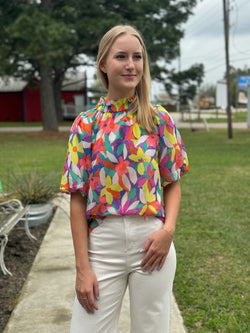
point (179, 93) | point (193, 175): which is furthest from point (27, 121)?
point (193, 175)

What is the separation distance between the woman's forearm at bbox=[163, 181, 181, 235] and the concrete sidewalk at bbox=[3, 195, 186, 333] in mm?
1452

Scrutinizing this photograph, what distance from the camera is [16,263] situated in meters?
4.21

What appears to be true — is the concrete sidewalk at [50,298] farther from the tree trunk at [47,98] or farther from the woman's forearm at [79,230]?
the tree trunk at [47,98]

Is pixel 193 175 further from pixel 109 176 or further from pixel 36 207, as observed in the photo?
pixel 109 176

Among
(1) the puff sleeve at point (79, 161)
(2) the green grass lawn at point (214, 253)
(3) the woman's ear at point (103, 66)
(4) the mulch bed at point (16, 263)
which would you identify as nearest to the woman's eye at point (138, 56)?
(3) the woman's ear at point (103, 66)

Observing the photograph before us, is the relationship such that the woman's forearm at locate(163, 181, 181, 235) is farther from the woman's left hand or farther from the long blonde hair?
the long blonde hair

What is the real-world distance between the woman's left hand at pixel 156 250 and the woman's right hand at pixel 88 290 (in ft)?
0.66

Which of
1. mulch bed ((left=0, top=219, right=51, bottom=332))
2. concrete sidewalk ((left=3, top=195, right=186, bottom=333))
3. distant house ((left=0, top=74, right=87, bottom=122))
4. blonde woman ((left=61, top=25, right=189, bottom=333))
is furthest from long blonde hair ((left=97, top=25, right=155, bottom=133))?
distant house ((left=0, top=74, right=87, bottom=122))

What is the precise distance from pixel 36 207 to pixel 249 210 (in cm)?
302

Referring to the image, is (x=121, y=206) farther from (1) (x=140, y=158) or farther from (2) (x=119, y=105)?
(2) (x=119, y=105)

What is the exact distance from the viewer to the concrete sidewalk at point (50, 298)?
295 cm

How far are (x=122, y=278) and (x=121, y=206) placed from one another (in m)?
0.29

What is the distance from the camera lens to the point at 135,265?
1.66 metres

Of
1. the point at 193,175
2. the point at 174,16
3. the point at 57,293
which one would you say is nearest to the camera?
the point at 57,293
